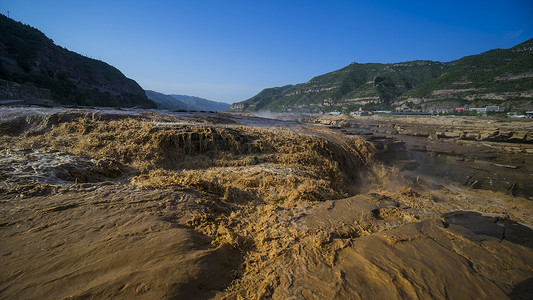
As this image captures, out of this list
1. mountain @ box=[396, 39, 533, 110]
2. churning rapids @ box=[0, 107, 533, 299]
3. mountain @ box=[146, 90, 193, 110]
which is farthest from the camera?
mountain @ box=[146, 90, 193, 110]

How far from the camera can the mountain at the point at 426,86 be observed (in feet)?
111

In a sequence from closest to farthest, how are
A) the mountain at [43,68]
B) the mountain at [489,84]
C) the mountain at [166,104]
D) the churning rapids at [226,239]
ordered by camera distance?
the churning rapids at [226,239] → the mountain at [43,68] → the mountain at [489,84] → the mountain at [166,104]

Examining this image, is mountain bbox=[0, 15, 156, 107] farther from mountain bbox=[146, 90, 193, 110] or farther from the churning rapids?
the churning rapids

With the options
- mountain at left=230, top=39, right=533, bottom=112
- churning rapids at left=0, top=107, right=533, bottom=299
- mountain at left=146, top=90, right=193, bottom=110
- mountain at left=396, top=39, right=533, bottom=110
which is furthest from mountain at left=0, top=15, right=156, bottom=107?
mountain at left=230, top=39, right=533, bottom=112

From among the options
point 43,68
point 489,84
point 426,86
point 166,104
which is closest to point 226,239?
point 43,68

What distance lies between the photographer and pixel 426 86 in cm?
5316

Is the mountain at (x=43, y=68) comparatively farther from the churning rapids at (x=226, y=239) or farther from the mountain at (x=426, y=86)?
the mountain at (x=426, y=86)

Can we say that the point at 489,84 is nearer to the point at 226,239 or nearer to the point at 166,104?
the point at 226,239

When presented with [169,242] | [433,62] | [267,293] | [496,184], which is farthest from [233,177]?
[433,62]

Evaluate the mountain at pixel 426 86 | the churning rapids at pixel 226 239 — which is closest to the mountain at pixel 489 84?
the mountain at pixel 426 86

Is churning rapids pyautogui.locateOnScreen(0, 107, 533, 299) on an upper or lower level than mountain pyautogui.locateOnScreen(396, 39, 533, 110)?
lower

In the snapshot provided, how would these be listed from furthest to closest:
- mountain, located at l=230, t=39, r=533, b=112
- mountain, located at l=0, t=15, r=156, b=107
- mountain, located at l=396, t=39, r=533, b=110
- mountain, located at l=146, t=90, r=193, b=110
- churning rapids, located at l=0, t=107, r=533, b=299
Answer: mountain, located at l=146, t=90, r=193, b=110, mountain, located at l=230, t=39, r=533, b=112, mountain, located at l=396, t=39, r=533, b=110, mountain, located at l=0, t=15, r=156, b=107, churning rapids, located at l=0, t=107, r=533, b=299

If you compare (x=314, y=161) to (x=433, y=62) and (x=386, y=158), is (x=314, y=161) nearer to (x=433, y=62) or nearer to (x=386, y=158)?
(x=386, y=158)

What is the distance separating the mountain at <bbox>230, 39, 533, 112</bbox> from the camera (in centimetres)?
A: 3378
